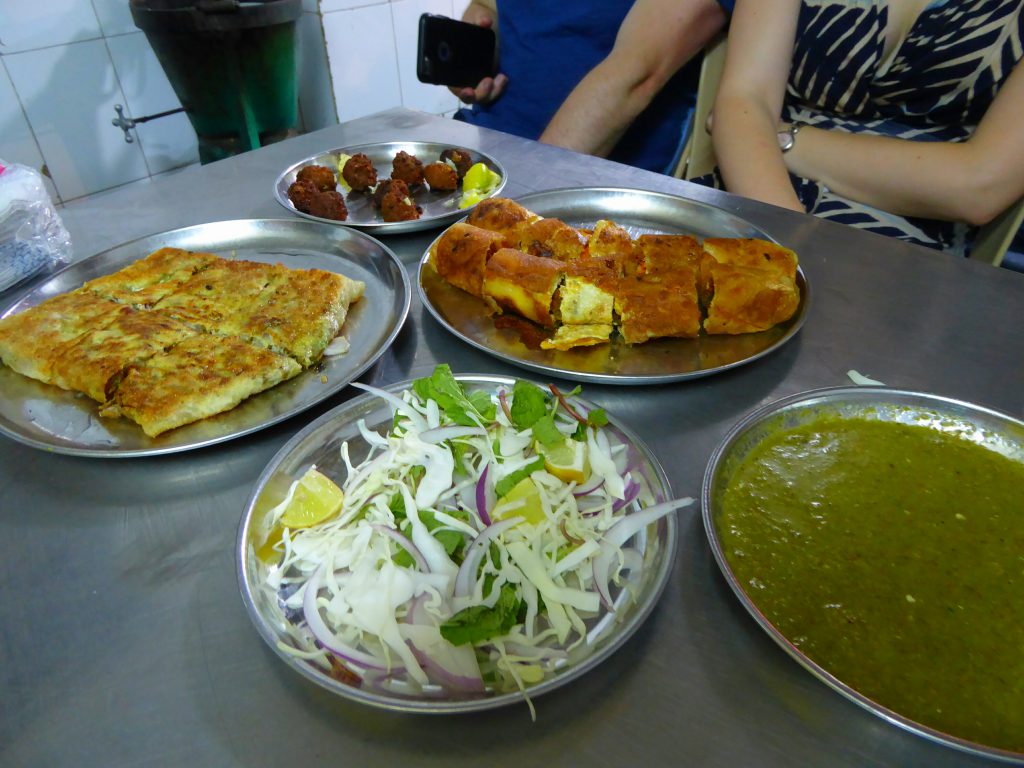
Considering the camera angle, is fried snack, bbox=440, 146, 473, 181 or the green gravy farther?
fried snack, bbox=440, 146, 473, 181

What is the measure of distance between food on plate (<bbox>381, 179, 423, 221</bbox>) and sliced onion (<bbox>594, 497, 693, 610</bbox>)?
5.06ft

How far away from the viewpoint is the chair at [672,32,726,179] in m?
3.33

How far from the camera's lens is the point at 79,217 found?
2.60m

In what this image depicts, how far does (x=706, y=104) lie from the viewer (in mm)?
3350

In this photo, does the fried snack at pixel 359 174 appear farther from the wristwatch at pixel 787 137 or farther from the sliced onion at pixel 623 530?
the sliced onion at pixel 623 530

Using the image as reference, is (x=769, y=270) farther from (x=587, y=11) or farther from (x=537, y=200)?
(x=587, y=11)

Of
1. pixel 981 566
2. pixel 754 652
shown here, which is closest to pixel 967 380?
pixel 981 566

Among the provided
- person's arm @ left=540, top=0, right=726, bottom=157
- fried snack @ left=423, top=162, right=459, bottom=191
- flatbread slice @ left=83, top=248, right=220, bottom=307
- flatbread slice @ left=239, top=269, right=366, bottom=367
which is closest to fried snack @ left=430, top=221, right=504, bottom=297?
flatbread slice @ left=239, top=269, right=366, bottom=367

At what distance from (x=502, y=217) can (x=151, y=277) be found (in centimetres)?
113

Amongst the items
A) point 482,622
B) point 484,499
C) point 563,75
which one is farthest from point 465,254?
point 563,75

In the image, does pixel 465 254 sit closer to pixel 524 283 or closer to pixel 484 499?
pixel 524 283

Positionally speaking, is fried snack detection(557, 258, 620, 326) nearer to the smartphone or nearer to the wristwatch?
the wristwatch

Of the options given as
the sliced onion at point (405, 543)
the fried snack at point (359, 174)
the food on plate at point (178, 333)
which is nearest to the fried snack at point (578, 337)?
the food on plate at point (178, 333)

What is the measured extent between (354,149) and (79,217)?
115cm
